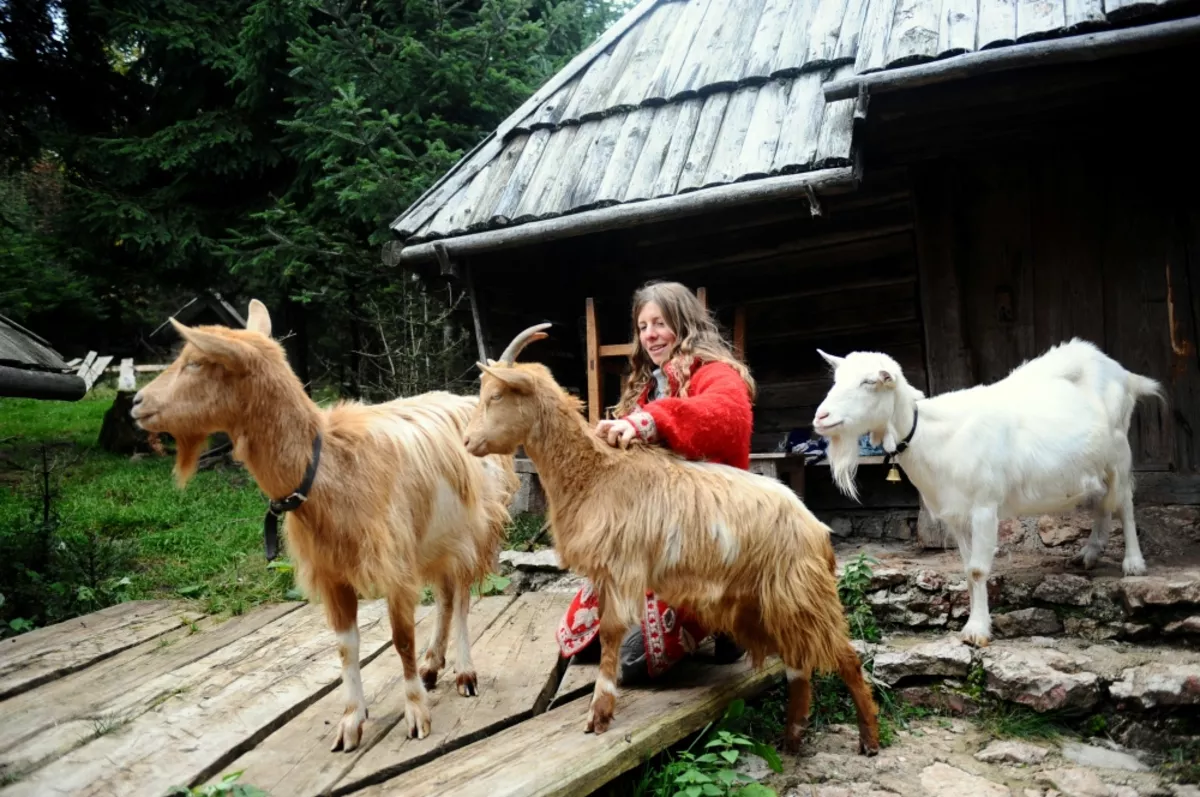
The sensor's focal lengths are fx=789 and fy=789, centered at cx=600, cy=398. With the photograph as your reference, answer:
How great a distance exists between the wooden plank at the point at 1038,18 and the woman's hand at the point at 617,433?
134 inches

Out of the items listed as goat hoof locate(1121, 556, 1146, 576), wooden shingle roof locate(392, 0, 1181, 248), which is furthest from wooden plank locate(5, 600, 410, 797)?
goat hoof locate(1121, 556, 1146, 576)

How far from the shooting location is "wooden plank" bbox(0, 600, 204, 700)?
4160mm

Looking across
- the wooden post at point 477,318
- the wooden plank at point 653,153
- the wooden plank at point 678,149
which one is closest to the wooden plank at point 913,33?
the wooden plank at point 678,149

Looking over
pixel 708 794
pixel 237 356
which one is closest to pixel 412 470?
pixel 237 356

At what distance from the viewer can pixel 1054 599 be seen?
4484 millimetres

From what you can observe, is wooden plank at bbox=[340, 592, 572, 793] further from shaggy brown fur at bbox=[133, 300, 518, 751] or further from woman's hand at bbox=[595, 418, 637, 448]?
woman's hand at bbox=[595, 418, 637, 448]

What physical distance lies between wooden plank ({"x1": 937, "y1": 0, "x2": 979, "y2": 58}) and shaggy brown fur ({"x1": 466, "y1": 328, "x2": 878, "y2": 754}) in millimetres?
3094

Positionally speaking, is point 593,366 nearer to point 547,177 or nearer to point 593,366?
point 593,366

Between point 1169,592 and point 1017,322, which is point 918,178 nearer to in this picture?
point 1017,322

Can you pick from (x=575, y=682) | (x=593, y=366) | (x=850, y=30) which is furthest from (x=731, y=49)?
(x=575, y=682)

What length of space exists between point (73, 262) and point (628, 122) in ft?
29.5

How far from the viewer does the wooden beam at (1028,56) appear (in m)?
4.23

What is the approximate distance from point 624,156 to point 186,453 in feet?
14.1

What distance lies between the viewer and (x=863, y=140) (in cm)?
561
